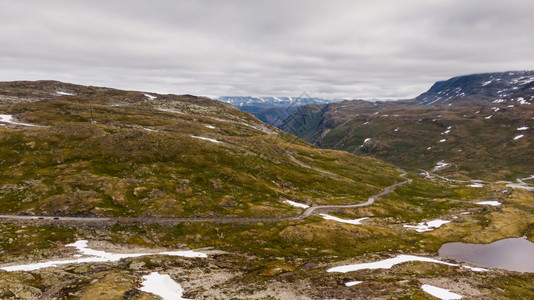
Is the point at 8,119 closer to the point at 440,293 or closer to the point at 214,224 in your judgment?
the point at 214,224

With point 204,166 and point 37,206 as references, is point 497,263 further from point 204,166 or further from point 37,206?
point 37,206

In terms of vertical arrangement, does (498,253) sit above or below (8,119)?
below

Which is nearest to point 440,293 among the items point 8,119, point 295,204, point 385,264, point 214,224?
point 385,264

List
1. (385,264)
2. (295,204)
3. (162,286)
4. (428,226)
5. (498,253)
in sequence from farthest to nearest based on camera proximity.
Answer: (295,204) → (428,226) → (498,253) → (385,264) → (162,286)

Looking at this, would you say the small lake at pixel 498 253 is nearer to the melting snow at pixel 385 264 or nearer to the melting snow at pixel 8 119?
the melting snow at pixel 385 264

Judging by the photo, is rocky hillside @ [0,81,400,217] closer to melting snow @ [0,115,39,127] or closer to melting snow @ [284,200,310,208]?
melting snow @ [0,115,39,127]

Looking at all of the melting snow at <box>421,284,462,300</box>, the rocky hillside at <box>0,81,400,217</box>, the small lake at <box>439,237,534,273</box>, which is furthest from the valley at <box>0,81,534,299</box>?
the small lake at <box>439,237,534,273</box>

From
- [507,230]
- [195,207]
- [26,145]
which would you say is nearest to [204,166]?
[195,207]
